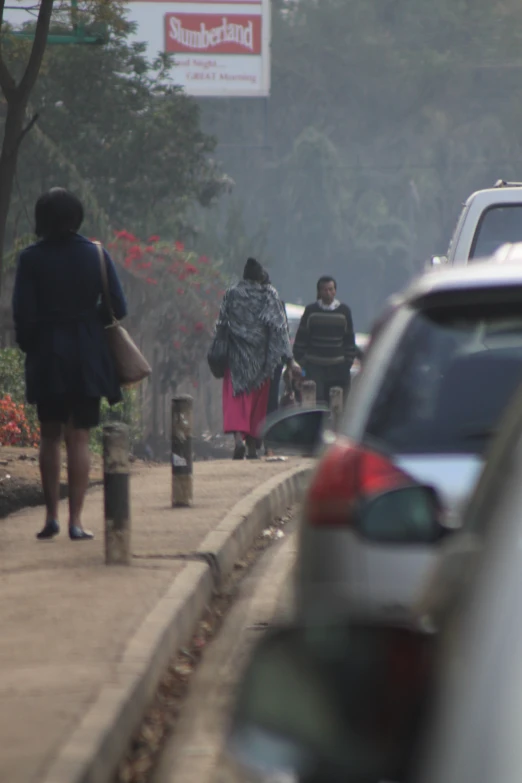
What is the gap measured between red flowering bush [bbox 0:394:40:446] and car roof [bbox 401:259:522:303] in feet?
36.3

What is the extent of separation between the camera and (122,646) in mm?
5324

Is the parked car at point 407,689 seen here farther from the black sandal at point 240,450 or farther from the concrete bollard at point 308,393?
the concrete bollard at point 308,393

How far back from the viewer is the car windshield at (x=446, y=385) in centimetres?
371

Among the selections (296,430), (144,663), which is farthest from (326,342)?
(296,430)

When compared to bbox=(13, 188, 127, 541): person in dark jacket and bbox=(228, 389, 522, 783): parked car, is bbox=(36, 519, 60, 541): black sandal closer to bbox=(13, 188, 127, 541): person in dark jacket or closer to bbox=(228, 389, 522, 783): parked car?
bbox=(13, 188, 127, 541): person in dark jacket

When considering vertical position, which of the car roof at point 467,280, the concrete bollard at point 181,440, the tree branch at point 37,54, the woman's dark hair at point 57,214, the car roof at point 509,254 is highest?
the tree branch at point 37,54

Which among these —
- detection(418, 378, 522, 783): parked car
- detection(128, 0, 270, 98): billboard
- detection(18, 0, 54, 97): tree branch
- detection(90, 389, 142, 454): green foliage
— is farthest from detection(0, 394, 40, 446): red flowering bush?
detection(128, 0, 270, 98): billboard

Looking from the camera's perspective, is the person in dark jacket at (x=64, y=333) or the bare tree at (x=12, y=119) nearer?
the person in dark jacket at (x=64, y=333)

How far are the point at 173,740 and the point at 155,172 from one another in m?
27.0

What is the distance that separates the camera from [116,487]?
699 cm

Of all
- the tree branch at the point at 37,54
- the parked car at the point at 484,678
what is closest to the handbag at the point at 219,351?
the tree branch at the point at 37,54

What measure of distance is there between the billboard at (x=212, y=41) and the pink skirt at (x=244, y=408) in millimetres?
37425

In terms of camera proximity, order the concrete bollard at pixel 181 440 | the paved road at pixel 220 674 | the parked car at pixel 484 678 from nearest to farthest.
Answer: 1. the parked car at pixel 484 678
2. the paved road at pixel 220 674
3. the concrete bollard at pixel 181 440

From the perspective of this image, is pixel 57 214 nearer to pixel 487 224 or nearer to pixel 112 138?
pixel 487 224
